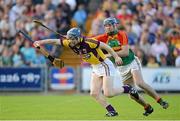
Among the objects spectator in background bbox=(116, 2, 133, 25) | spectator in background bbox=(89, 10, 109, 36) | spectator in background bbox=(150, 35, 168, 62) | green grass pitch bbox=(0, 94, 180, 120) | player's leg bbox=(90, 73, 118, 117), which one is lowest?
green grass pitch bbox=(0, 94, 180, 120)

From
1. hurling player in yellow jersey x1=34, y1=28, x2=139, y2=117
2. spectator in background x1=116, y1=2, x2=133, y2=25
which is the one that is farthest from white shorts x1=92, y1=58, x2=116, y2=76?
spectator in background x1=116, y1=2, x2=133, y2=25

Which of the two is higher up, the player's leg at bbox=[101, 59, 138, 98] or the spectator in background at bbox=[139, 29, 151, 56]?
the spectator in background at bbox=[139, 29, 151, 56]

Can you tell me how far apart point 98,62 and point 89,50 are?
15.4 inches

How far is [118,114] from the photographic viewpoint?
1652cm

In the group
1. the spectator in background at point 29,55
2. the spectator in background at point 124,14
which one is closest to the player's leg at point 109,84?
the spectator in background at point 29,55

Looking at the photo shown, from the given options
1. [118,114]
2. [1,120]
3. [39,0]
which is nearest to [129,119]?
[118,114]

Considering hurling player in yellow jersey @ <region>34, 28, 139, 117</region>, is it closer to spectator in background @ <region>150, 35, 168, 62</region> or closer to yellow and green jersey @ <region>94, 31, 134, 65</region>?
yellow and green jersey @ <region>94, 31, 134, 65</region>

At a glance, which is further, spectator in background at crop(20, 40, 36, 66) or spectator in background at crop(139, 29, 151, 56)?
spectator in background at crop(20, 40, 36, 66)

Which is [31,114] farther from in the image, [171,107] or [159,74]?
[159,74]

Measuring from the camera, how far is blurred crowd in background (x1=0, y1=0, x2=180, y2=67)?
26422 millimetres

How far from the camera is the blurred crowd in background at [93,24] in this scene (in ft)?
86.7

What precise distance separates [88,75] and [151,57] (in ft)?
7.78

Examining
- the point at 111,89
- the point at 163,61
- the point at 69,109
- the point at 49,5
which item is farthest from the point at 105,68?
the point at 49,5

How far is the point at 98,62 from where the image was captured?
15.9 m
